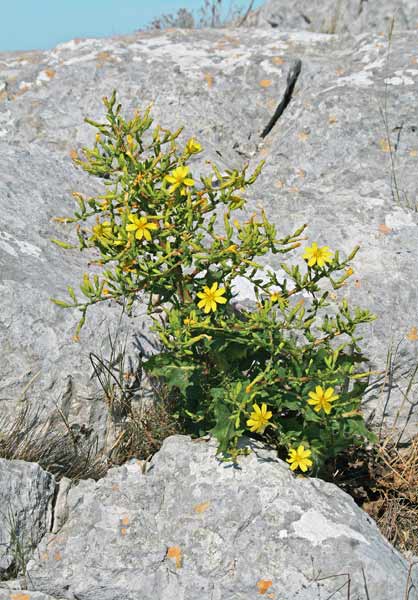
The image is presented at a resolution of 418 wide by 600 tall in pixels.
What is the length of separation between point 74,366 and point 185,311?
686 millimetres

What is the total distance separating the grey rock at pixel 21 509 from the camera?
9.50 ft

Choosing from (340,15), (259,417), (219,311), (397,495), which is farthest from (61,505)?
(340,15)

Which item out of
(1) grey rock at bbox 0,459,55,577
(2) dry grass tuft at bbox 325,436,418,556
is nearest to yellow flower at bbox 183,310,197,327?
(1) grey rock at bbox 0,459,55,577

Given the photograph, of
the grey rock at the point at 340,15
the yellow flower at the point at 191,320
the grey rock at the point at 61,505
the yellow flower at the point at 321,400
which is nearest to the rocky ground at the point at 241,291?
the grey rock at the point at 61,505

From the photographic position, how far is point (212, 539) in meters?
2.91

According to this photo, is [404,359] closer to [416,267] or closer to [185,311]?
[416,267]

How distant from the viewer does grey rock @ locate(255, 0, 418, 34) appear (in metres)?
9.47

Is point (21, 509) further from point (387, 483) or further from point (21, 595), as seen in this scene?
point (387, 483)

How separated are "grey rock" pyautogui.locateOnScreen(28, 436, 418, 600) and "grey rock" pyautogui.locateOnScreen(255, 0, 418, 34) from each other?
684cm

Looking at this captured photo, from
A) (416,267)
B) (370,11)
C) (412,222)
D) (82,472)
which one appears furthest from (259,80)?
(370,11)

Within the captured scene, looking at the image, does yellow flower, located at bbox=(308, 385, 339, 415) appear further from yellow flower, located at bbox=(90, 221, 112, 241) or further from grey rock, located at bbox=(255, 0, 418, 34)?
grey rock, located at bbox=(255, 0, 418, 34)

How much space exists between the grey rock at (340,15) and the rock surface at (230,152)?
3.21m

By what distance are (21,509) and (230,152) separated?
3261 millimetres

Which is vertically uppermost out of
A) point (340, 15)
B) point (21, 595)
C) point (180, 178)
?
point (340, 15)
